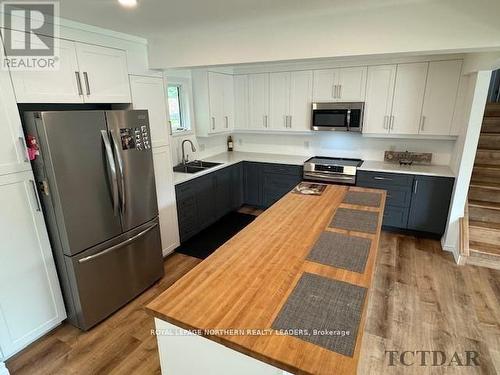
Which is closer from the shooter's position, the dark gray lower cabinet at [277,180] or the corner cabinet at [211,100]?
the corner cabinet at [211,100]

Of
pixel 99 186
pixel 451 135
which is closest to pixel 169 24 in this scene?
pixel 99 186

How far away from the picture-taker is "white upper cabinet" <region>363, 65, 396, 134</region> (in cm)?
361

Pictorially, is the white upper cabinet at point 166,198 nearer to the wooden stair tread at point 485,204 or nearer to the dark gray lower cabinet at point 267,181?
the dark gray lower cabinet at point 267,181

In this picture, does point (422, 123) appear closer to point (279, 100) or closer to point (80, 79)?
point (279, 100)

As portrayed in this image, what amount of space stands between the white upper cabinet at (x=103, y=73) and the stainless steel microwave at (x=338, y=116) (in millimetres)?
2541

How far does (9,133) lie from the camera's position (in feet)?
6.09

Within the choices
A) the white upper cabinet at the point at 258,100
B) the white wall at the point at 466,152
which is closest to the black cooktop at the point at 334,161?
the white upper cabinet at the point at 258,100

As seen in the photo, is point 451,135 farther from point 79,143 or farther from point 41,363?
point 41,363

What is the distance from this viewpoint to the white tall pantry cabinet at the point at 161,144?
9.04ft

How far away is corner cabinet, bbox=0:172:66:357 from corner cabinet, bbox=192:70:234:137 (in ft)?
8.23

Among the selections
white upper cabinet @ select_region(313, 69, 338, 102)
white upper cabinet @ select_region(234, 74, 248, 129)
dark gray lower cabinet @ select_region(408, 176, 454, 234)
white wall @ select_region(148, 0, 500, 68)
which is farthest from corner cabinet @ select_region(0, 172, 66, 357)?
dark gray lower cabinet @ select_region(408, 176, 454, 234)

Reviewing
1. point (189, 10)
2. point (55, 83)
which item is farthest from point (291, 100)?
point (55, 83)

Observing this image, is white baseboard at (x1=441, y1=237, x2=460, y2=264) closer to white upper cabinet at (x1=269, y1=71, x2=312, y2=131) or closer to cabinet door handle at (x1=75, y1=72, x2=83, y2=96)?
white upper cabinet at (x1=269, y1=71, x2=312, y2=131)

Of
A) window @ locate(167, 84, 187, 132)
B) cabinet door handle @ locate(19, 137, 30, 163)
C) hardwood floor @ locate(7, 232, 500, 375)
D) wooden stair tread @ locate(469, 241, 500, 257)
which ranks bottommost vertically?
hardwood floor @ locate(7, 232, 500, 375)
